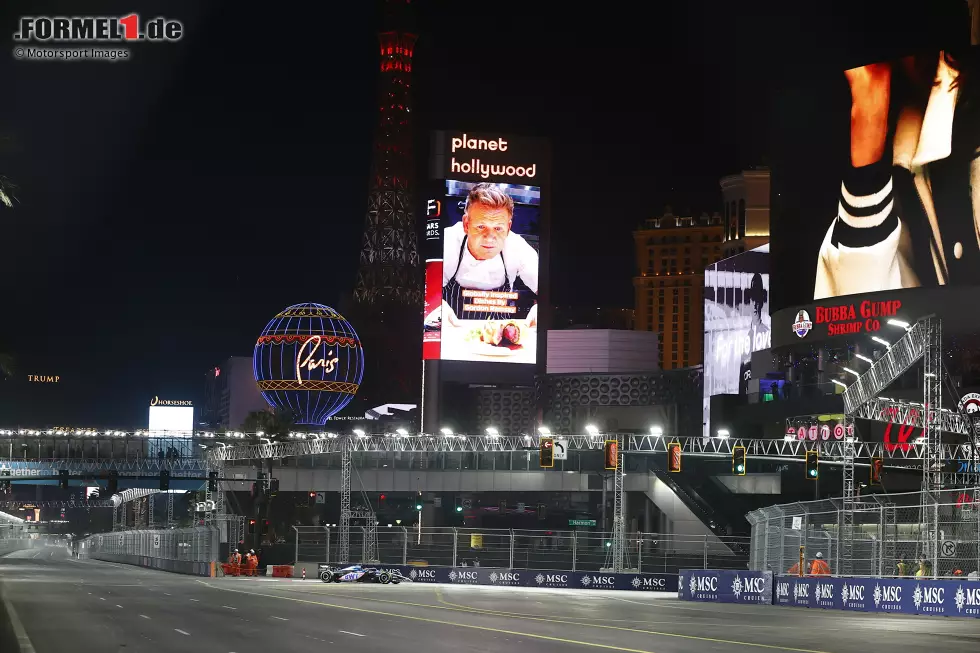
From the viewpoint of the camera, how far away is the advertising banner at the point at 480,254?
138750 millimetres

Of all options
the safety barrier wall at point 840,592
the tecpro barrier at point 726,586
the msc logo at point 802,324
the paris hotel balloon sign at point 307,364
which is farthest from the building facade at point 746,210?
the safety barrier wall at point 840,592

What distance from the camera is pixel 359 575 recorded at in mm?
70750

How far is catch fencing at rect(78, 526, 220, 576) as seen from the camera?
282 ft

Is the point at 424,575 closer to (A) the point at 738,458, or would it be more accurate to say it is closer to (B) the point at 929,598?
(A) the point at 738,458

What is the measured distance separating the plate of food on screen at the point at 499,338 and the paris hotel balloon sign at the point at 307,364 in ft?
84.8

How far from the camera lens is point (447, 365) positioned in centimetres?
14100

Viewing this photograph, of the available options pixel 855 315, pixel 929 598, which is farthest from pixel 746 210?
pixel 929 598

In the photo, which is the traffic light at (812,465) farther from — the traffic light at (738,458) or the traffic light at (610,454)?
the traffic light at (610,454)

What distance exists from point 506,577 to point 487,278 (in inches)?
2750

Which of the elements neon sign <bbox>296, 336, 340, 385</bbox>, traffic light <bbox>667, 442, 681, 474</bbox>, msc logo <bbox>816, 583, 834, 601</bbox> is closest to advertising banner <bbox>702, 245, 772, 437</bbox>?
neon sign <bbox>296, 336, 340, 385</bbox>

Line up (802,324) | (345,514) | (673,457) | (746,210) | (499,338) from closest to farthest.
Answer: (673,457) → (345,514) → (802,324) → (499,338) → (746,210)

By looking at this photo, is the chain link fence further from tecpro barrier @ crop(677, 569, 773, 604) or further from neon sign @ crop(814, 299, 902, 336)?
neon sign @ crop(814, 299, 902, 336)

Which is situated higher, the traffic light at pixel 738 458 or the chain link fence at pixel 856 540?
the traffic light at pixel 738 458

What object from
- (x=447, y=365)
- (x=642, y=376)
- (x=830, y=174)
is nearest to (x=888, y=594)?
(x=830, y=174)
